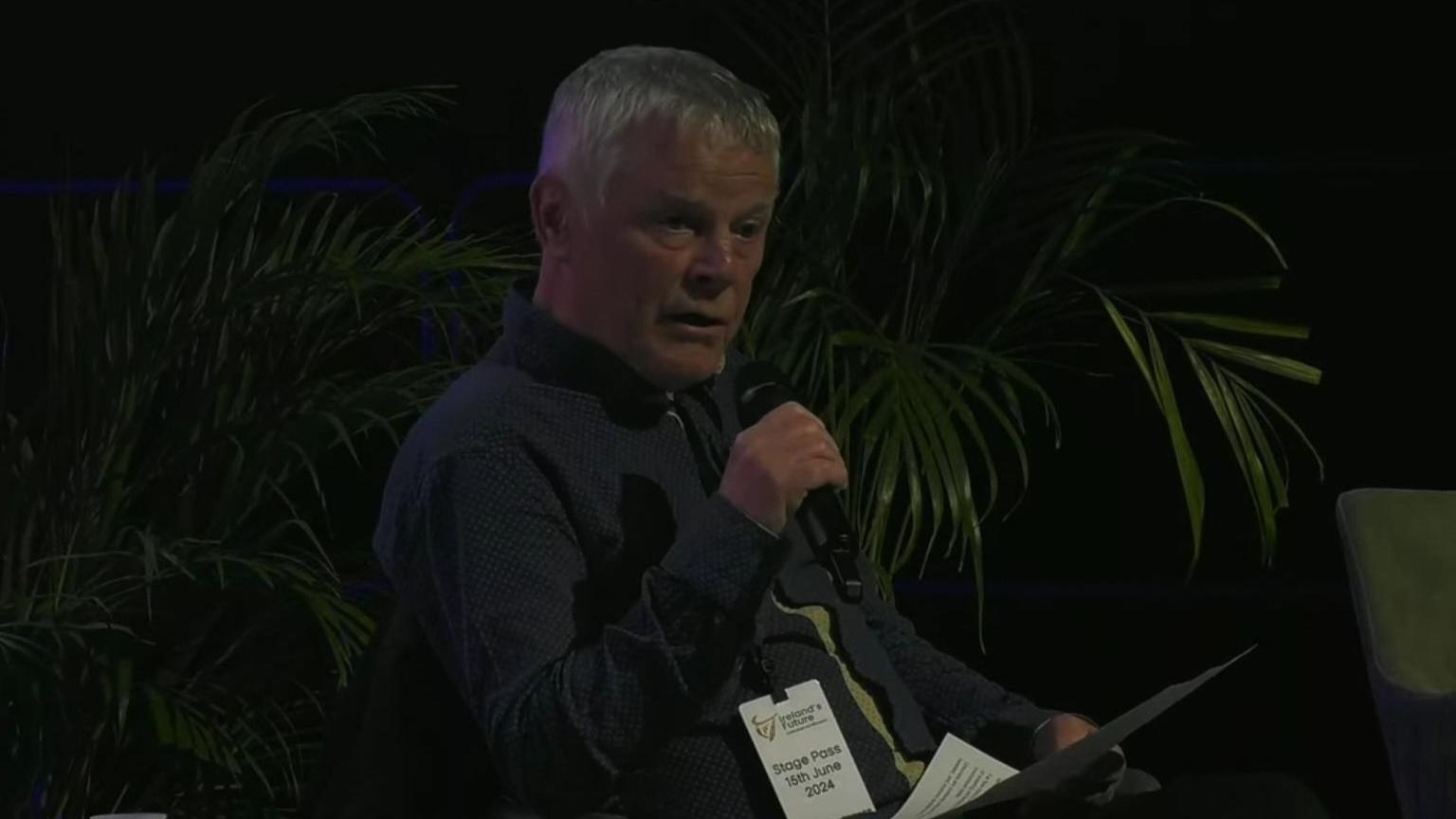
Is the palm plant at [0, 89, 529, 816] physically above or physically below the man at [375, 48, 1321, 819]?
below

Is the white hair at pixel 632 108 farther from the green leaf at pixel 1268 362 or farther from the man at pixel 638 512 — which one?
the green leaf at pixel 1268 362

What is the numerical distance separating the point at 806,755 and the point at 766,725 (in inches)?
1.7

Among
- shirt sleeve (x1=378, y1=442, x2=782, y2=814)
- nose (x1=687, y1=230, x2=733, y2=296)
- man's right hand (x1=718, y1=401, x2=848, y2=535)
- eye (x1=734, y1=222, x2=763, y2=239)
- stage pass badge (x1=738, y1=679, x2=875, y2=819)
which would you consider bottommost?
stage pass badge (x1=738, y1=679, x2=875, y2=819)

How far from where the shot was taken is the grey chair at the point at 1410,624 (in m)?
2.71

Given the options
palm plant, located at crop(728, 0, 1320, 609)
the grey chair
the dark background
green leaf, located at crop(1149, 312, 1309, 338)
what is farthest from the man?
the dark background

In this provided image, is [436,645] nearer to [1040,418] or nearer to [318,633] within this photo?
[318,633]

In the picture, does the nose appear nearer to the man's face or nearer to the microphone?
the man's face

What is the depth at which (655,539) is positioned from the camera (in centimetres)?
191

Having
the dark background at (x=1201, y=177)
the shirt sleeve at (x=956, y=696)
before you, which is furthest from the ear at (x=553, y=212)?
the dark background at (x=1201, y=177)

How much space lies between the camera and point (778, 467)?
177 cm

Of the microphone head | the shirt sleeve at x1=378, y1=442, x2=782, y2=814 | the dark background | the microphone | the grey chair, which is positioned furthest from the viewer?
the dark background

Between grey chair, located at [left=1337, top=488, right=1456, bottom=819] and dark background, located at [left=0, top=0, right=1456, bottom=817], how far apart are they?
2.15 feet

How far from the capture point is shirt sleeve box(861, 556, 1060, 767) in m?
2.10

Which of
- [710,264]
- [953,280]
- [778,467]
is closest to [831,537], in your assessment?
[778,467]
